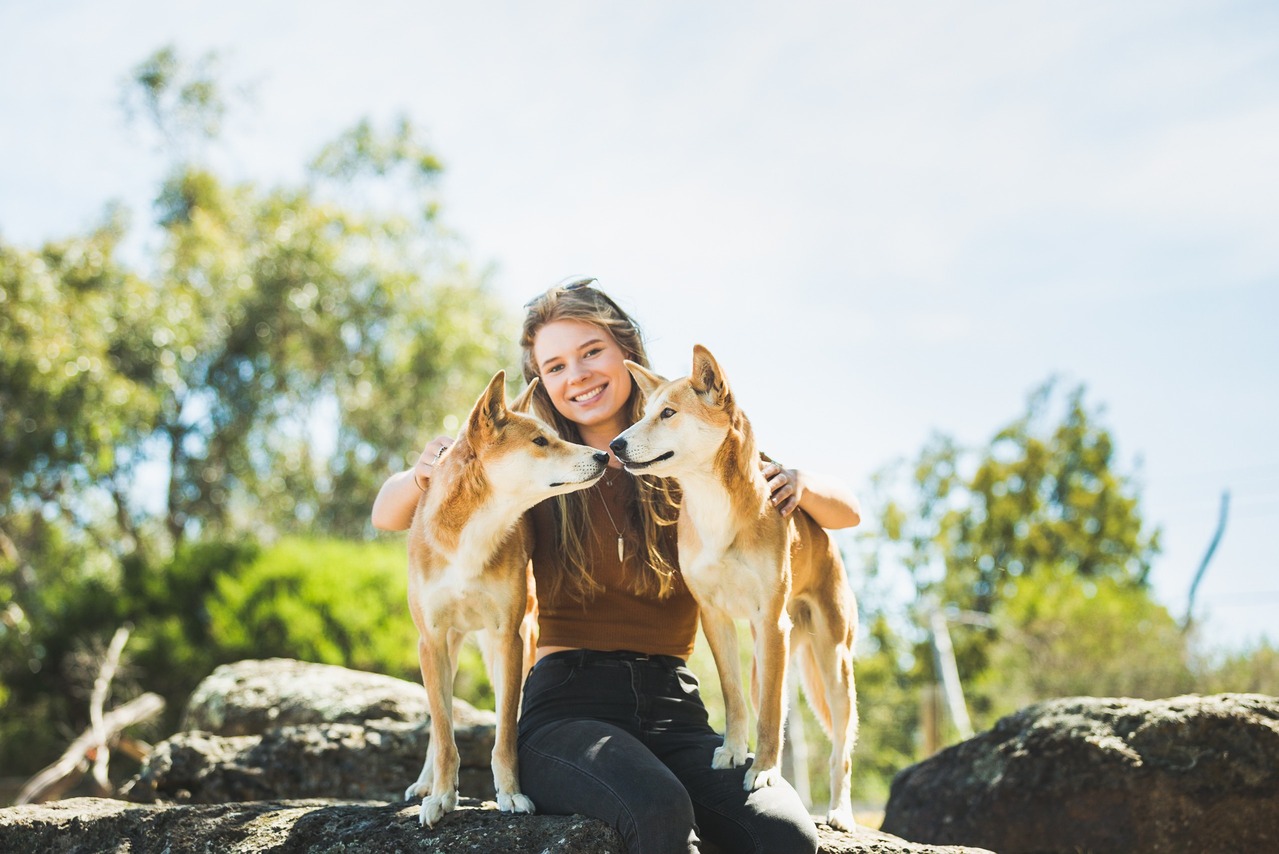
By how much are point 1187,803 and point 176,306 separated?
17.5 m

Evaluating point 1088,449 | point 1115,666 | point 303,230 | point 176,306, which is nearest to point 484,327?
point 303,230

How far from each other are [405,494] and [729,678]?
5.29ft

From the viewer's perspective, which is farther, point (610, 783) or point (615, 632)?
point (615, 632)

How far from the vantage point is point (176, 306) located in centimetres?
1812

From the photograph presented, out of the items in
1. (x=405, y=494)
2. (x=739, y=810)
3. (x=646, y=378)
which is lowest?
(x=739, y=810)

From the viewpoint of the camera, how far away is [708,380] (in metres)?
4.23

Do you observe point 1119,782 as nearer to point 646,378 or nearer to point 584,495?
point 584,495

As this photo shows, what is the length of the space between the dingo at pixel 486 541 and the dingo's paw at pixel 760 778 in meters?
0.90

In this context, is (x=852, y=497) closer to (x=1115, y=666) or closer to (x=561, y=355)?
(x=561, y=355)

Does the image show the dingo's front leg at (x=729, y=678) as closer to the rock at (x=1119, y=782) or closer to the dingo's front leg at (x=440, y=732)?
the dingo's front leg at (x=440, y=732)

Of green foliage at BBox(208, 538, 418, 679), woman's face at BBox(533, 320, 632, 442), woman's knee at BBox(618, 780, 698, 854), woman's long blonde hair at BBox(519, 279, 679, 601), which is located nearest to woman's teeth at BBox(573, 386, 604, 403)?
woman's face at BBox(533, 320, 632, 442)

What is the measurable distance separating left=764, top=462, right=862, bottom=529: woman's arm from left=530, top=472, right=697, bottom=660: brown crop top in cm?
57

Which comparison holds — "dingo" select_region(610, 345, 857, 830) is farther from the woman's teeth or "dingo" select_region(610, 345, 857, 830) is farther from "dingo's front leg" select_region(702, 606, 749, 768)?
the woman's teeth

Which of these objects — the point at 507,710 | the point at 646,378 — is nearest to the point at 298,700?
the point at 507,710
